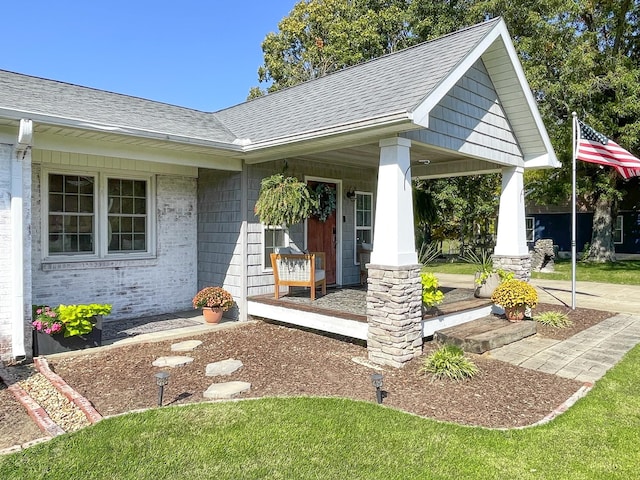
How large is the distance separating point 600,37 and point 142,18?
650 inches

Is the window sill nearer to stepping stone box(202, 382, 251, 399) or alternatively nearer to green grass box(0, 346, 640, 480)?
stepping stone box(202, 382, 251, 399)

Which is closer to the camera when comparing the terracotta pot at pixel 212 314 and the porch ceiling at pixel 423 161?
the terracotta pot at pixel 212 314

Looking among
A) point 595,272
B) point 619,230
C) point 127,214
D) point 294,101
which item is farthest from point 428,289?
point 619,230

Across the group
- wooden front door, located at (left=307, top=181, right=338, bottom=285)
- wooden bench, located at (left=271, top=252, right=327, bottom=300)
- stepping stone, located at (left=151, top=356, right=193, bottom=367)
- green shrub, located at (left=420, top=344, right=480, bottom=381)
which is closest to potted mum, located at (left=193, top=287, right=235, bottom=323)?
wooden bench, located at (left=271, top=252, right=327, bottom=300)

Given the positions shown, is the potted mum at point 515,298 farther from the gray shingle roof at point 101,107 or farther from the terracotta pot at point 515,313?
the gray shingle roof at point 101,107

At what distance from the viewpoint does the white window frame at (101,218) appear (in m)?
6.58

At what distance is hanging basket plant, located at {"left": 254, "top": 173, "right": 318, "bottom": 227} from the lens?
6559 mm

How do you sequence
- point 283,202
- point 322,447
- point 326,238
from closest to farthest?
point 322,447, point 283,202, point 326,238

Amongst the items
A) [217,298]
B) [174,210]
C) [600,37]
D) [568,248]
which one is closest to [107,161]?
[174,210]

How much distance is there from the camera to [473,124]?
6.72m

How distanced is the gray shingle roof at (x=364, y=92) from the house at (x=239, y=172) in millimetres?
40

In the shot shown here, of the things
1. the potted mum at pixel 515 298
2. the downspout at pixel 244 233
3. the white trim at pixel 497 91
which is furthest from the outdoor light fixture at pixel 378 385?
the downspout at pixel 244 233

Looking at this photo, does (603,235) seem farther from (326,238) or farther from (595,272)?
(326,238)

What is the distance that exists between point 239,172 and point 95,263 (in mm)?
2760
